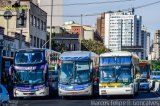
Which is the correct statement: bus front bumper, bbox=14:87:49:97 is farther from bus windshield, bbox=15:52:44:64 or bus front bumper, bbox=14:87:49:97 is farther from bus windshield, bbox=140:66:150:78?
bus windshield, bbox=140:66:150:78

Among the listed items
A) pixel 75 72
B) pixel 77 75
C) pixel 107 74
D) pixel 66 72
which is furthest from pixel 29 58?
pixel 107 74

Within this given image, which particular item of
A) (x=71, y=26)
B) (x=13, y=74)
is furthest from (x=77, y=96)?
(x=71, y=26)

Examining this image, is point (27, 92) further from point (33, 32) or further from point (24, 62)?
point (33, 32)

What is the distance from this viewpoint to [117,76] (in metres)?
36.6

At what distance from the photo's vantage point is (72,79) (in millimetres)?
36750

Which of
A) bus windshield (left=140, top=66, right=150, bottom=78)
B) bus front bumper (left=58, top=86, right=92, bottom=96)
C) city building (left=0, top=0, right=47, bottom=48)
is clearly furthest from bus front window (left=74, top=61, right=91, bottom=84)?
city building (left=0, top=0, right=47, bottom=48)

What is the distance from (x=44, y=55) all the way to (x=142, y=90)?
17.3 metres

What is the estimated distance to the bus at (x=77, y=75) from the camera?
120 feet

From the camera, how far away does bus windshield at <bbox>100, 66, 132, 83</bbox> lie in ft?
120

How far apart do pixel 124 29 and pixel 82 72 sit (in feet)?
497

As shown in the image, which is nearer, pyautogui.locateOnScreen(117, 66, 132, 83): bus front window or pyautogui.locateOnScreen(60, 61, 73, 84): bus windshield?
pyautogui.locateOnScreen(117, 66, 132, 83): bus front window

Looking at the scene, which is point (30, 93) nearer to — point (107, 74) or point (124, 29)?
point (107, 74)

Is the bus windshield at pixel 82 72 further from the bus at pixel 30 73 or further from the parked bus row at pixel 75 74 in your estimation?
the bus at pixel 30 73

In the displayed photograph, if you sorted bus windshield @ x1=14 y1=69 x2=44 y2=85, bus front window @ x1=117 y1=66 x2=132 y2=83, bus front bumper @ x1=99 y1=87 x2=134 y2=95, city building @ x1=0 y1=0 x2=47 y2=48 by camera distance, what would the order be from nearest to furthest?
bus front bumper @ x1=99 y1=87 x2=134 y2=95 < bus front window @ x1=117 y1=66 x2=132 y2=83 < bus windshield @ x1=14 y1=69 x2=44 y2=85 < city building @ x1=0 y1=0 x2=47 y2=48
